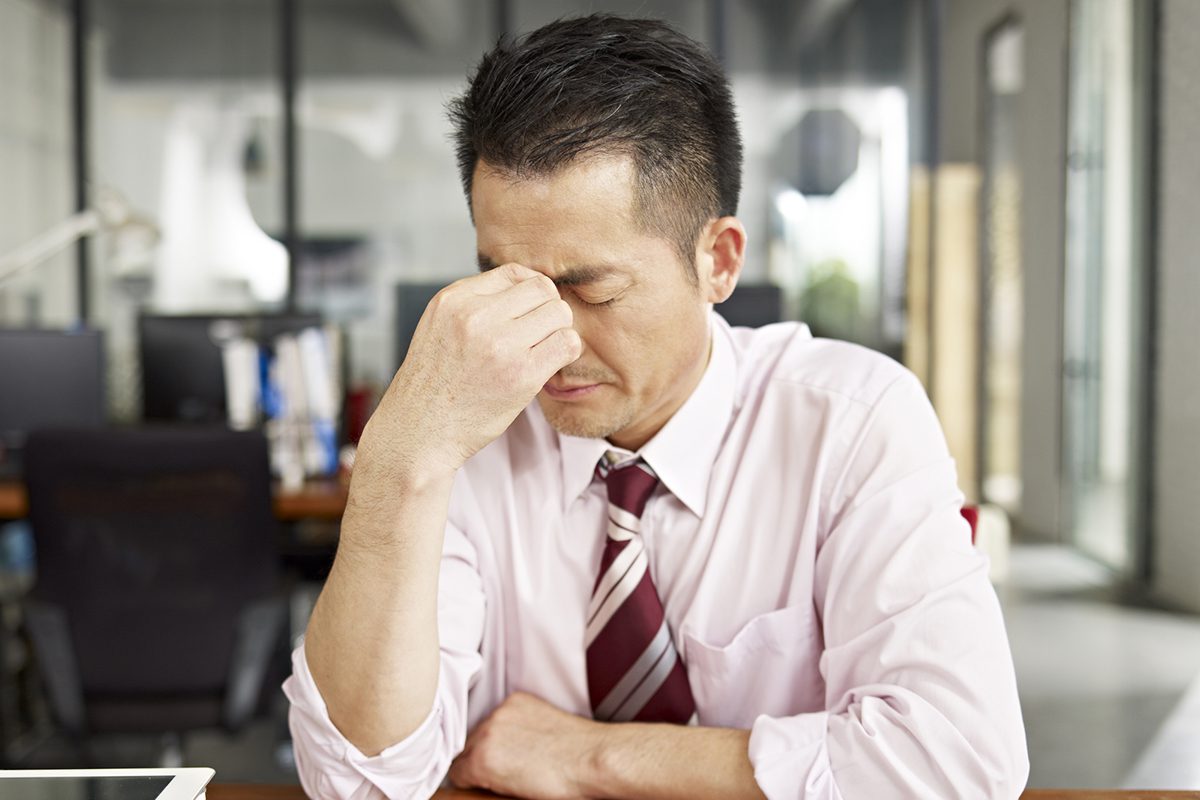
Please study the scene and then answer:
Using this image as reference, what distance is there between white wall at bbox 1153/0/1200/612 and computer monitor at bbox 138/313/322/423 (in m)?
3.47

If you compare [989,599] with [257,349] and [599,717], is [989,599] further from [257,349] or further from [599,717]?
[257,349]

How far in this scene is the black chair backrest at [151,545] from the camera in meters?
2.12

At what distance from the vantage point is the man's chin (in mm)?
1125

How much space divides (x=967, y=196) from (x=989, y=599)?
564 centimetres

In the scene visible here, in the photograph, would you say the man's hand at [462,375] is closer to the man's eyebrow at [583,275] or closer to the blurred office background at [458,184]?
the man's eyebrow at [583,275]

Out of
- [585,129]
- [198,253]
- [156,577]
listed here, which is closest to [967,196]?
[198,253]

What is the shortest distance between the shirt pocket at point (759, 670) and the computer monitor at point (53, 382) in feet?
8.56

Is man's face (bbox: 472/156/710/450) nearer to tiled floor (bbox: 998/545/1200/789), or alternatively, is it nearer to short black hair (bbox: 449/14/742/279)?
short black hair (bbox: 449/14/742/279)

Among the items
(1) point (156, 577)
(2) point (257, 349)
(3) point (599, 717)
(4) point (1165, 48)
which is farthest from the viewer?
(4) point (1165, 48)

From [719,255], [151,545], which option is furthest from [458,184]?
[719,255]

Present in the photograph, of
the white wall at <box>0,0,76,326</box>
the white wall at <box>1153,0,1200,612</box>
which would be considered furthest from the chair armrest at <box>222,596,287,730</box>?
the white wall at <box>0,0,76,326</box>

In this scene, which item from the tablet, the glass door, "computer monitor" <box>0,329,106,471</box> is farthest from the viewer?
the glass door

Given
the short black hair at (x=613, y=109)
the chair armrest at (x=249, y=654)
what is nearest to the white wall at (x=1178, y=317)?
the chair armrest at (x=249, y=654)

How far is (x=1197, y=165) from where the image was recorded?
4.09m
